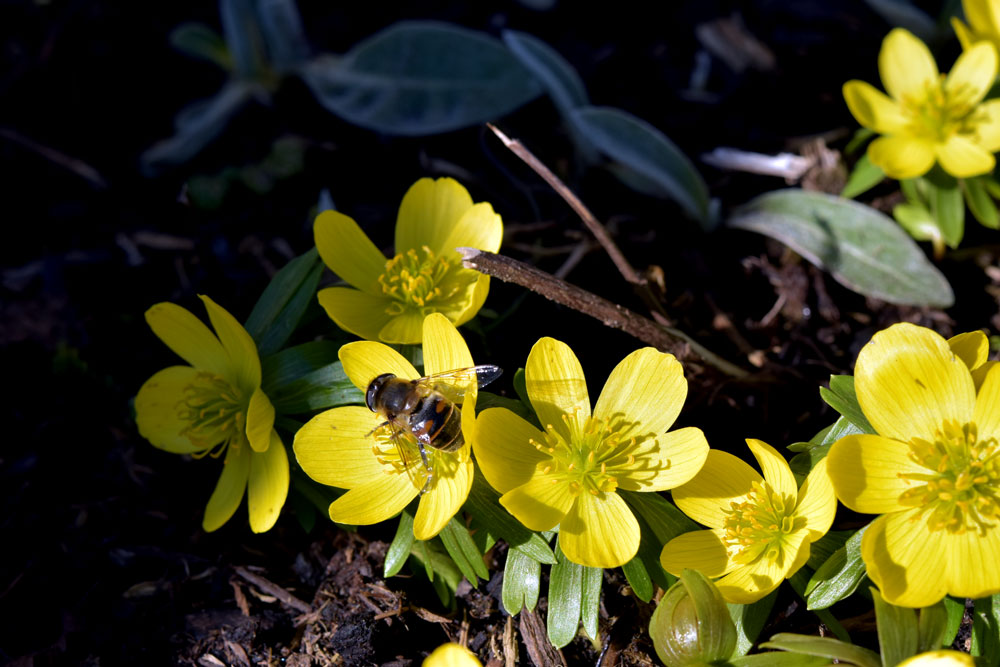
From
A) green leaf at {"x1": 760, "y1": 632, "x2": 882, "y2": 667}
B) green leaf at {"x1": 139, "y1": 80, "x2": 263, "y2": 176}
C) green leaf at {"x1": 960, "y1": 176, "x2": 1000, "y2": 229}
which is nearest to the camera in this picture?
green leaf at {"x1": 760, "y1": 632, "x2": 882, "y2": 667}

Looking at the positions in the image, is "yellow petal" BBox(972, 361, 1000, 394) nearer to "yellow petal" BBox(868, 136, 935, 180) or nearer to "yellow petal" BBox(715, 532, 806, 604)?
"yellow petal" BBox(715, 532, 806, 604)

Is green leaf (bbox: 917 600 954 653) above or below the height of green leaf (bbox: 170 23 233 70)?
below

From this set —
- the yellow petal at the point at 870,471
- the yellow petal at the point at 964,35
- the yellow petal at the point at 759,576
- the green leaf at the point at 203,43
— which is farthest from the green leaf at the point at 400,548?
the green leaf at the point at 203,43

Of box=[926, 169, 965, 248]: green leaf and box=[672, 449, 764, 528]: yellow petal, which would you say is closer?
box=[672, 449, 764, 528]: yellow petal

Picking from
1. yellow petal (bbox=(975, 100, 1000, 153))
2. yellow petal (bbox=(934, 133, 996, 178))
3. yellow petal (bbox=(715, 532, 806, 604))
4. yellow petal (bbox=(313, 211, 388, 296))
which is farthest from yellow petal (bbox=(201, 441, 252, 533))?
yellow petal (bbox=(975, 100, 1000, 153))

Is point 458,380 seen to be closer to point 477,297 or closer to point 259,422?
point 477,297

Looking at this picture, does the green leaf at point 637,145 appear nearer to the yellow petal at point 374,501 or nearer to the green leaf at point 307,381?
the green leaf at point 307,381
